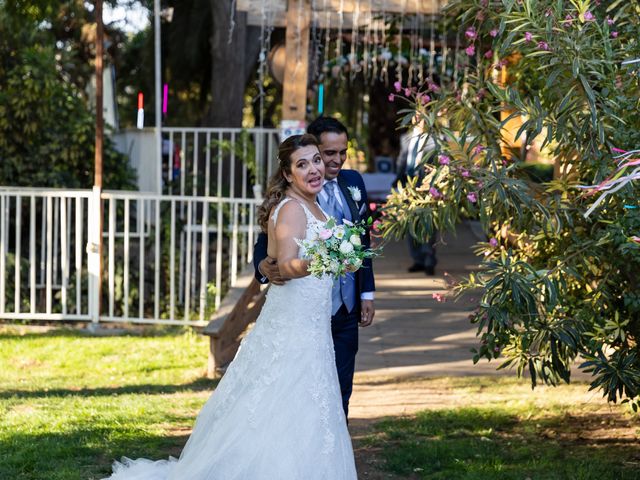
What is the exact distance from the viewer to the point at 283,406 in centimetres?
464

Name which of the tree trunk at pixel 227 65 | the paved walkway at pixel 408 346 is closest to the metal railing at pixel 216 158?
the tree trunk at pixel 227 65

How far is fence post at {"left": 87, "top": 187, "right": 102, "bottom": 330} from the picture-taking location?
10031 mm

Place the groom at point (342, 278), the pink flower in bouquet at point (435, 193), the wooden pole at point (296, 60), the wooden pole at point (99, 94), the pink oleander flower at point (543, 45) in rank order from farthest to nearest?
the wooden pole at point (99, 94) < the wooden pole at point (296, 60) < the pink flower in bouquet at point (435, 193) < the groom at point (342, 278) < the pink oleander flower at point (543, 45)

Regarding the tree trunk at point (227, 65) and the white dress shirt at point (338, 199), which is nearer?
the white dress shirt at point (338, 199)

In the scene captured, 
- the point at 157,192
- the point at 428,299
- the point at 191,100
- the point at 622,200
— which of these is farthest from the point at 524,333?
the point at 191,100

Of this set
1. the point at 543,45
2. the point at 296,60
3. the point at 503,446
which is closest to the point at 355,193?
the point at 543,45

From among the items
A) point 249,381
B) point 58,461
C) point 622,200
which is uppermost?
point 622,200

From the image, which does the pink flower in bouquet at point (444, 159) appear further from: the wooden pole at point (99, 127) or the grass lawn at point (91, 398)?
the wooden pole at point (99, 127)

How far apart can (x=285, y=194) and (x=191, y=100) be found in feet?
57.2

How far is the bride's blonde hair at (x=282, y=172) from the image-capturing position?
4.70m

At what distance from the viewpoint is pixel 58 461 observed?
18.1ft

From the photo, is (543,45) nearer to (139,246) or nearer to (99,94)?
(99,94)

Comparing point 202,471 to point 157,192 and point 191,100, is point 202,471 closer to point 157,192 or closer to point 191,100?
point 157,192

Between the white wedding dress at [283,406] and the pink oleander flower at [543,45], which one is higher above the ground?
the pink oleander flower at [543,45]
